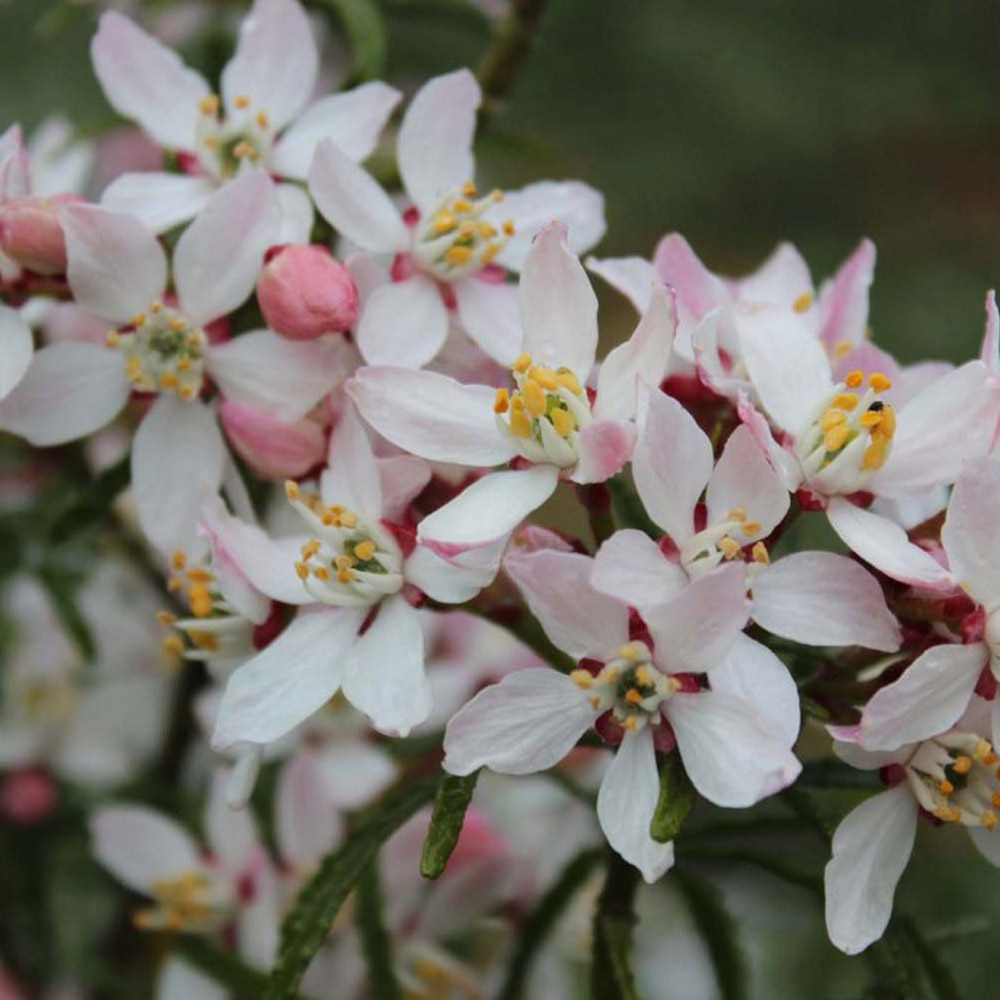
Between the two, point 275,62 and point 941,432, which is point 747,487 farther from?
point 275,62

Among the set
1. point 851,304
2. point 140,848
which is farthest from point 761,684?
point 140,848

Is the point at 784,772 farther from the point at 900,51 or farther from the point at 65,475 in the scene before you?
the point at 900,51

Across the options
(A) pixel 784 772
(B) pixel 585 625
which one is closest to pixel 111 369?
(B) pixel 585 625

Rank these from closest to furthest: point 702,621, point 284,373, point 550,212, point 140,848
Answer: point 702,621 < point 284,373 < point 550,212 < point 140,848

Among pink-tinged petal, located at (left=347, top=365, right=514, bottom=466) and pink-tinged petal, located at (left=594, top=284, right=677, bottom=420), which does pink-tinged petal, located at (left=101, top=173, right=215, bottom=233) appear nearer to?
pink-tinged petal, located at (left=347, top=365, right=514, bottom=466)

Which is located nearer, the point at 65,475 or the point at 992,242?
the point at 65,475

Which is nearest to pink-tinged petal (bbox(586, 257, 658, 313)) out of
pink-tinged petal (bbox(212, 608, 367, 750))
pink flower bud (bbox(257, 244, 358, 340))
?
pink flower bud (bbox(257, 244, 358, 340))
